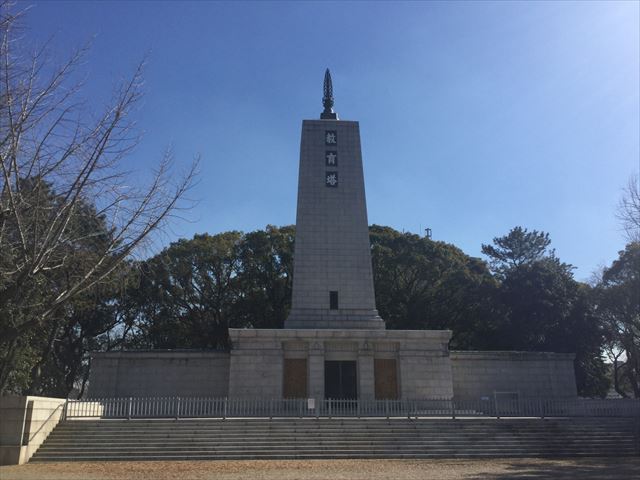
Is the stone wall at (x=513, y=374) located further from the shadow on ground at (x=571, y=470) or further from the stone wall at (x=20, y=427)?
the stone wall at (x=20, y=427)

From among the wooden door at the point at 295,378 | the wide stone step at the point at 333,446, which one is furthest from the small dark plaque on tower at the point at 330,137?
the wide stone step at the point at 333,446

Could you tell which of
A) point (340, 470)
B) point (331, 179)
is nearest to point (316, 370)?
point (331, 179)

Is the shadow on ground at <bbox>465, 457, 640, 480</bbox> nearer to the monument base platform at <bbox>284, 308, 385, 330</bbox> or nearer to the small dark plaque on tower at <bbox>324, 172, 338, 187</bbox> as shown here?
the monument base platform at <bbox>284, 308, 385, 330</bbox>

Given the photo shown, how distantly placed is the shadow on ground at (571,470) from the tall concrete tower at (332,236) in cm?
983

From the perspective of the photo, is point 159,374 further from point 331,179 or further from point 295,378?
point 331,179

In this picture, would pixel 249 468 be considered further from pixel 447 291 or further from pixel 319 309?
pixel 447 291

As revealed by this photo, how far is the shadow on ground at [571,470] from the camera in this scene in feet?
37.2

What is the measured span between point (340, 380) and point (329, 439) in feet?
21.1

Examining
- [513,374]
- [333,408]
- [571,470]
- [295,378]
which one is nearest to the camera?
[571,470]

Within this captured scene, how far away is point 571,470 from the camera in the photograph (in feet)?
40.8

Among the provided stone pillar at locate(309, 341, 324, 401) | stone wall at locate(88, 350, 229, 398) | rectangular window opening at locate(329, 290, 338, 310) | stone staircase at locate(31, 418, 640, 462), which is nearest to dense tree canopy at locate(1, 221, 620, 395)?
stone wall at locate(88, 350, 229, 398)

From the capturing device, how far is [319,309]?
901 inches

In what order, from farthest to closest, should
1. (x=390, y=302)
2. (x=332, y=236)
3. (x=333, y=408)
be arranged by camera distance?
1. (x=390, y=302)
2. (x=332, y=236)
3. (x=333, y=408)

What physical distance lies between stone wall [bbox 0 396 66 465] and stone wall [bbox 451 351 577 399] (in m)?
16.1
